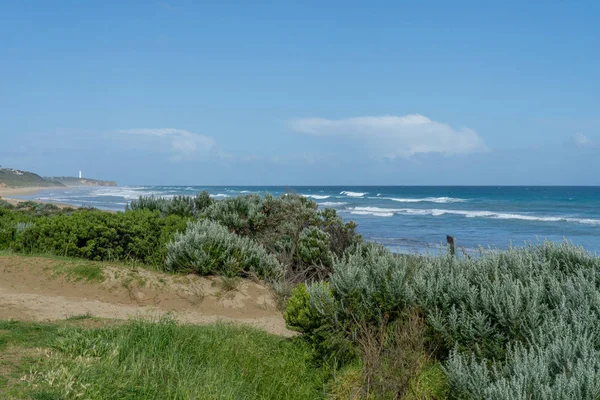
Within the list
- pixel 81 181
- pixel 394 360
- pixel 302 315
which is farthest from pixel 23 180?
pixel 394 360

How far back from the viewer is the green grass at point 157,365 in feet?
15.8

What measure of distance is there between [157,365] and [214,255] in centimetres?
588

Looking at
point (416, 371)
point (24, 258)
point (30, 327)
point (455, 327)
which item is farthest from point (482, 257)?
point (24, 258)

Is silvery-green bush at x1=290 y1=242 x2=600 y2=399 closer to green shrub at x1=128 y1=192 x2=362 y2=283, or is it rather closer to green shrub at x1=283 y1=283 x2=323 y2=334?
green shrub at x1=283 y1=283 x2=323 y2=334

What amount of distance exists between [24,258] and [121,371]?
769cm

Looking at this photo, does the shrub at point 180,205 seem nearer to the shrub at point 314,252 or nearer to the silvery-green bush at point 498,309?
the shrub at point 314,252

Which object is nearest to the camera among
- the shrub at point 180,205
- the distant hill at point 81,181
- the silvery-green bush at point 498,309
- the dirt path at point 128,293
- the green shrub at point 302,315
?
the silvery-green bush at point 498,309

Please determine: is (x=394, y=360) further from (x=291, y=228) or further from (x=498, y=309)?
(x=291, y=228)

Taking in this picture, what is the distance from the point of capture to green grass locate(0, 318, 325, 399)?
481cm

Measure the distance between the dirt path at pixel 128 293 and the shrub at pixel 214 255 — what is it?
0.92ft

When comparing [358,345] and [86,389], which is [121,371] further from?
[358,345]

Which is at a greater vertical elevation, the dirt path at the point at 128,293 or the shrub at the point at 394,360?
the shrub at the point at 394,360

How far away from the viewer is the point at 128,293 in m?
10.5

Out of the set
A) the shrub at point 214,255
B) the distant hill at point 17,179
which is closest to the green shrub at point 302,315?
the shrub at point 214,255
